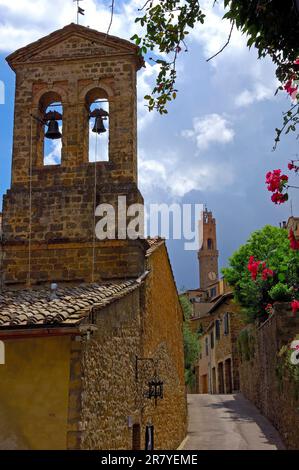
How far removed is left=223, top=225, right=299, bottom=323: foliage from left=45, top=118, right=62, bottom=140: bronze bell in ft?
33.7

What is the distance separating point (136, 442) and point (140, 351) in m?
1.83

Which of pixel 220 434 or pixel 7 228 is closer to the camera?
pixel 7 228

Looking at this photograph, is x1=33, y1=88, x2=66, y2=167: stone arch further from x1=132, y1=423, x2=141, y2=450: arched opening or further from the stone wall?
x1=132, y1=423, x2=141, y2=450: arched opening

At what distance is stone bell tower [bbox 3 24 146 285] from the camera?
40.8 ft

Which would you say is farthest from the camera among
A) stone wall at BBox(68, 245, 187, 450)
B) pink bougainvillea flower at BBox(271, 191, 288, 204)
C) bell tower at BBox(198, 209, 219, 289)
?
bell tower at BBox(198, 209, 219, 289)

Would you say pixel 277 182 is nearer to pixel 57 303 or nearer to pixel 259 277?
pixel 57 303

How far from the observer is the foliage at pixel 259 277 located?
21.7m

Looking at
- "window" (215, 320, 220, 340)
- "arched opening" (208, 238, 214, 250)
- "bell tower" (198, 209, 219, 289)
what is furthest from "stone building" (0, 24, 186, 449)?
"arched opening" (208, 238, 214, 250)

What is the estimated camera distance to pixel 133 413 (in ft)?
34.9

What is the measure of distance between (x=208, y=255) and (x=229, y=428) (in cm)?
6358

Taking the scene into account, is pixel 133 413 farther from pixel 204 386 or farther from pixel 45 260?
pixel 204 386

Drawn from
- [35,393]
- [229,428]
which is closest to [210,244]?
[229,428]

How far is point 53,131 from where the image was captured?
12852mm
